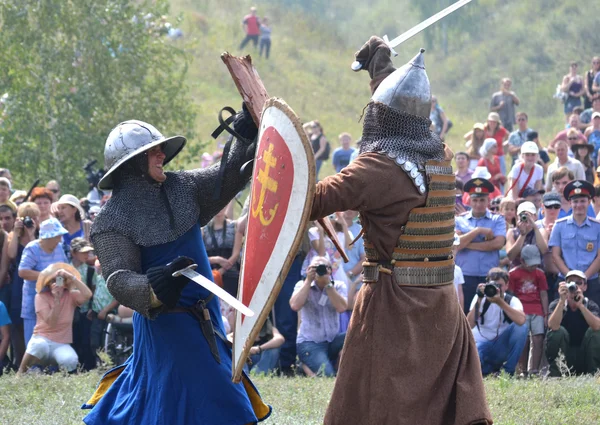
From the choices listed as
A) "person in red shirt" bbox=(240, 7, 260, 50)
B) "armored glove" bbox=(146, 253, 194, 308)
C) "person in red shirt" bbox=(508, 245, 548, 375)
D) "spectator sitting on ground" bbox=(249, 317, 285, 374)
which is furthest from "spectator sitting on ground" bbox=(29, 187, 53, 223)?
"person in red shirt" bbox=(240, 7, 260, 50)

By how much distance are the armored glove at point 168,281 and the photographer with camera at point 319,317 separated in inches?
167

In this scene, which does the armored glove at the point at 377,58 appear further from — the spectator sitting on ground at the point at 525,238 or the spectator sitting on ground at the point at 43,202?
the spectator sitting on ground at the point at 43,202

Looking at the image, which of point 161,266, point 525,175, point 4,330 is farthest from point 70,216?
point 161,266

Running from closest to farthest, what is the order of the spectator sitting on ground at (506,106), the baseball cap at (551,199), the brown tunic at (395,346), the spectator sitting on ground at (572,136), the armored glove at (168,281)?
the armored glove at (168,281) < the brown tunic at (395,346) < the baseball cap at (551,199) < the spectator sitting on ground at (572,136) < the spectator sitting on ground at (506,106)

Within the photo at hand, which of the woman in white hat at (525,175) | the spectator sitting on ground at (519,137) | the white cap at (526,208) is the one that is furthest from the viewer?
the spectator sitting on ground at (519,137)

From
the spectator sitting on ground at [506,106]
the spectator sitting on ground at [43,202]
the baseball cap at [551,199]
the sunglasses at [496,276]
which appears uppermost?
the spectator sitting on ground at [506,106]

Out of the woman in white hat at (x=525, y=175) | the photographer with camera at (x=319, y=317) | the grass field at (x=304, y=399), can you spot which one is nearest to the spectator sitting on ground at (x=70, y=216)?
the grass field at (x=304, y=399)

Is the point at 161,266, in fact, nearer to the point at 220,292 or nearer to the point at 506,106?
the point at 220,292

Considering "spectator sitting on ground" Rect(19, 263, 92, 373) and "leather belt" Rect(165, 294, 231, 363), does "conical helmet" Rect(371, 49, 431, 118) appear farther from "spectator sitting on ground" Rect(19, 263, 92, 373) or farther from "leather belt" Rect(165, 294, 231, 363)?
"spectator sitting on ground" Rect(19, 263, 92, 373)

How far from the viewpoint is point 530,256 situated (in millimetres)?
9125

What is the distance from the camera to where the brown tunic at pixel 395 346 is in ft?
15.3

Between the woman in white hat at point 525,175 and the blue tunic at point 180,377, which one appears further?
the woman in white hat at point 525,175

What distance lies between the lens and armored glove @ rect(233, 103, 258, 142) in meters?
5.04

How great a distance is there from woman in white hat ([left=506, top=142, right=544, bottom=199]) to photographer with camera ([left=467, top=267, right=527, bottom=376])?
3098mm
